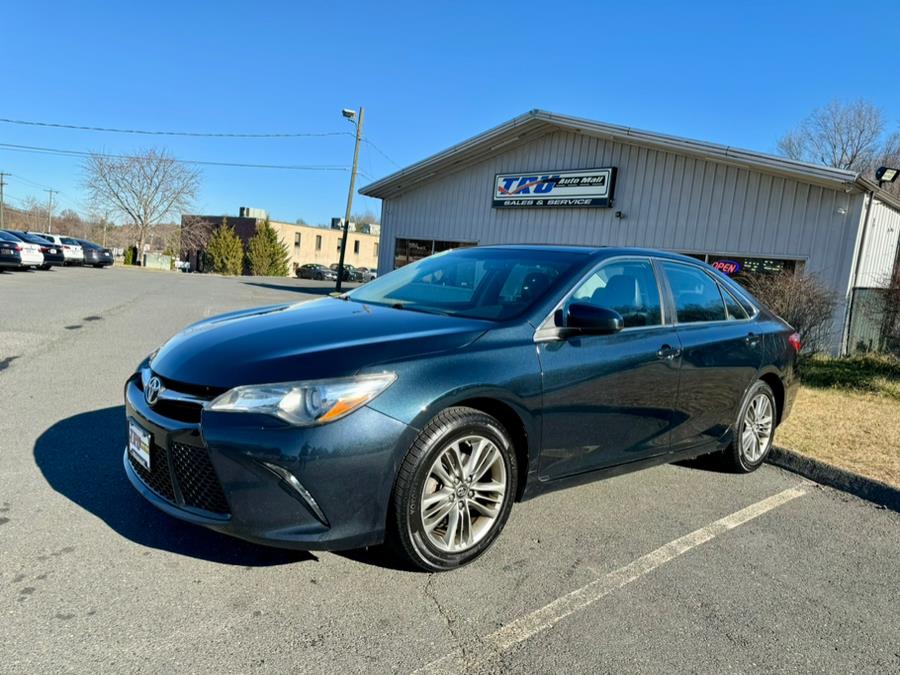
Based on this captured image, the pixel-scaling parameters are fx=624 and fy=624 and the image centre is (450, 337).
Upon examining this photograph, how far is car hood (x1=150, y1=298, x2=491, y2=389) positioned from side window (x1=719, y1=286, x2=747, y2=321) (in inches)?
92.8

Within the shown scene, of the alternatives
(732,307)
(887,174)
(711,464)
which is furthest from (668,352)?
(887,174)

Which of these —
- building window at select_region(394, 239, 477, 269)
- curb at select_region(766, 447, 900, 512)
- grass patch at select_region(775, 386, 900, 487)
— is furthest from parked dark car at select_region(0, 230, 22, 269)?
curb at select_region(766, 447, 900, 512)

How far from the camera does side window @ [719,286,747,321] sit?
4641 millimetres

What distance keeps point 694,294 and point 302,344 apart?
2.86 metres

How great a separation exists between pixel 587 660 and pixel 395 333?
1.61 meters

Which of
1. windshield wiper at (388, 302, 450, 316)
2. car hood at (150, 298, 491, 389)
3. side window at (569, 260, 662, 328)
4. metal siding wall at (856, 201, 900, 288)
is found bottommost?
car hood at (150, 298, 491, 389)

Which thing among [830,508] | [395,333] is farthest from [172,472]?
[830,508]

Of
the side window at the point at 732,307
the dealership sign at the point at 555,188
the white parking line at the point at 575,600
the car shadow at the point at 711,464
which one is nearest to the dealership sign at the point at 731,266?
the dealership sign at the point at 555,188

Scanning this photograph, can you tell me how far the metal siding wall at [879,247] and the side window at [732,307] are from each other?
950cm

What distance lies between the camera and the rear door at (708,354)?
4.05 metres

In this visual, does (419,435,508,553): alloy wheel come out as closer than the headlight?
No

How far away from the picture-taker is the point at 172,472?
2.73 meters

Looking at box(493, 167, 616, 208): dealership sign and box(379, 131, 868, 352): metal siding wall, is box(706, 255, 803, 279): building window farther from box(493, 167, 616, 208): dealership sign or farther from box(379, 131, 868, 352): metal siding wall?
box(493, 167, 616, 208): dealership sign

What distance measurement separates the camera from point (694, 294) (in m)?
4.39
